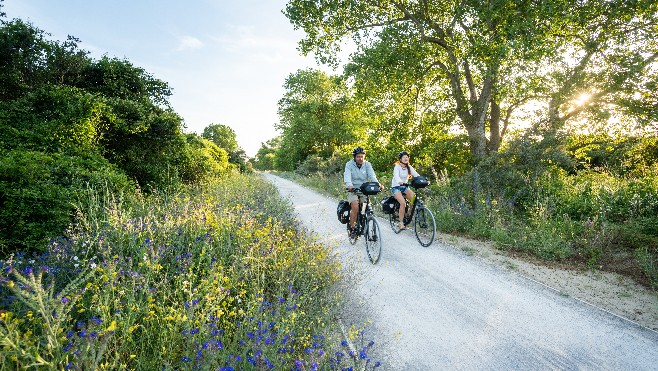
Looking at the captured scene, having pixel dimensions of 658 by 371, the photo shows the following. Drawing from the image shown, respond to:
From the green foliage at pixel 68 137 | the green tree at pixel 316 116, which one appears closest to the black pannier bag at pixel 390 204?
the green foliage at pixel 68 137

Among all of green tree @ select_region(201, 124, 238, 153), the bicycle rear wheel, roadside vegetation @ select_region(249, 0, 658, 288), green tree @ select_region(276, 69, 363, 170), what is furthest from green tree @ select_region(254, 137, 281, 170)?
the bicycle rear wheel

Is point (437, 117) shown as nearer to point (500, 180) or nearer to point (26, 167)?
point (500, 180)

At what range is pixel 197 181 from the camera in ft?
46.4

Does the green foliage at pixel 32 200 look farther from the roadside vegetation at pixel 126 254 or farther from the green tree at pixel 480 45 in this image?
the green tree at pixel 480 45

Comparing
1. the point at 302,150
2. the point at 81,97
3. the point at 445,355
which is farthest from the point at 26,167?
the point at 302,150

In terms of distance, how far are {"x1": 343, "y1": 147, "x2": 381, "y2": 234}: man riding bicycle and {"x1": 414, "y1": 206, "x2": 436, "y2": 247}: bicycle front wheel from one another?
1.59 meters

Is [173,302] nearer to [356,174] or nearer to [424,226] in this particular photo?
[356,174]

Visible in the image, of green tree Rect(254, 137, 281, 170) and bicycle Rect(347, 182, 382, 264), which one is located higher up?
green tree Rect(254, 137, 281, 170)

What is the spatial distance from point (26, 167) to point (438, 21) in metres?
16.0

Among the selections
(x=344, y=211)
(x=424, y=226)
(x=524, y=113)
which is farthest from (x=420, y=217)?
(x=524, y=113)

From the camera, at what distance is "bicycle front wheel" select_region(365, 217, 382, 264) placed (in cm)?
664

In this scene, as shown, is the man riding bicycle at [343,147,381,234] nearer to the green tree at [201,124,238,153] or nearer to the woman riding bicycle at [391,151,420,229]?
the woman riding bicycle at [391,151,420,229]

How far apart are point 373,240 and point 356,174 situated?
1.79 metres

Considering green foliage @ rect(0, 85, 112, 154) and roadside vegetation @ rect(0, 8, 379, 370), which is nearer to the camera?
roadside vegetation @ rect(0, 8, 379, 370)
